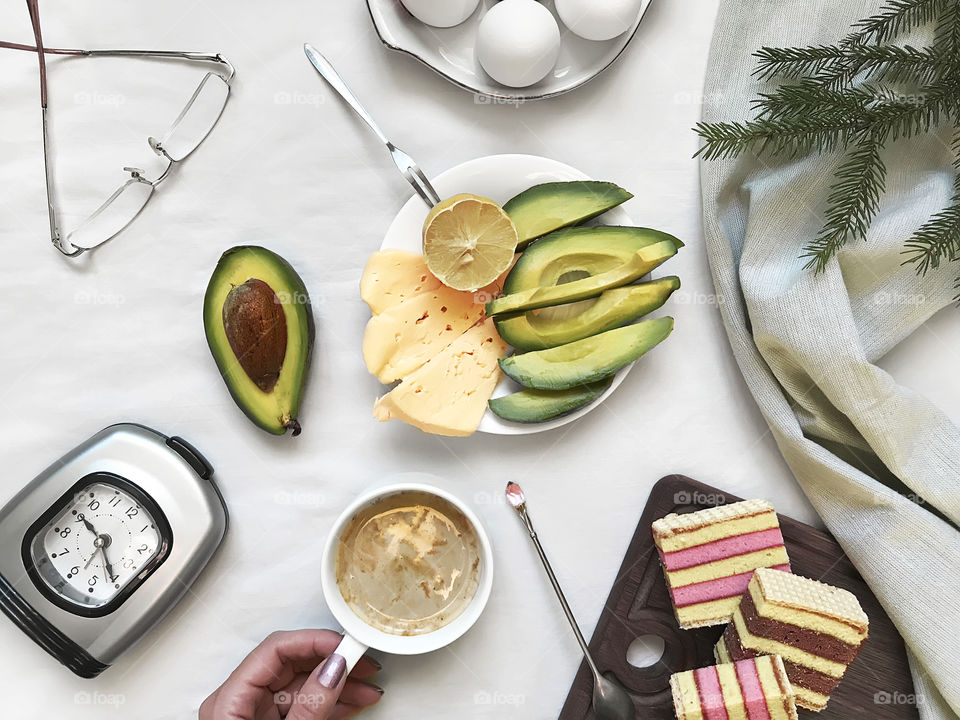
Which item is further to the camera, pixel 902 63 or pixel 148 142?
pixel 148 142

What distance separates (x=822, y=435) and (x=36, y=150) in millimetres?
1039

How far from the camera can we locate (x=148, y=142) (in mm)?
907

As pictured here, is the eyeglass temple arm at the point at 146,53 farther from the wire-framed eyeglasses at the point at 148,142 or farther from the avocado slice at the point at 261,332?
the avocado slice at the point at 261,332

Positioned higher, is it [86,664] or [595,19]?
[595,19]

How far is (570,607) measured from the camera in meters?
0.93

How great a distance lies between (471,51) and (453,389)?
1.35ft

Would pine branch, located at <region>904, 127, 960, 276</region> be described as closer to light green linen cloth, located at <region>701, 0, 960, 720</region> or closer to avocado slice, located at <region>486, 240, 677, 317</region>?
light green linen cloth, located at <region>701, 0, 960, 720</region>

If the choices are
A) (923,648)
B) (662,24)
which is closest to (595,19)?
(662,24)

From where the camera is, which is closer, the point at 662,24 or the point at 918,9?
the point at 918,9

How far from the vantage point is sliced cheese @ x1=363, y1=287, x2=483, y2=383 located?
0.85 m

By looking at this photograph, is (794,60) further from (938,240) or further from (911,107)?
(938,240)

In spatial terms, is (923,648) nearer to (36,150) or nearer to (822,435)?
(822,435)

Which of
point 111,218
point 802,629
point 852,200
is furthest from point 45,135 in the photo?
point 802,629

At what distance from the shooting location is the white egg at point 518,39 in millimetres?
804
